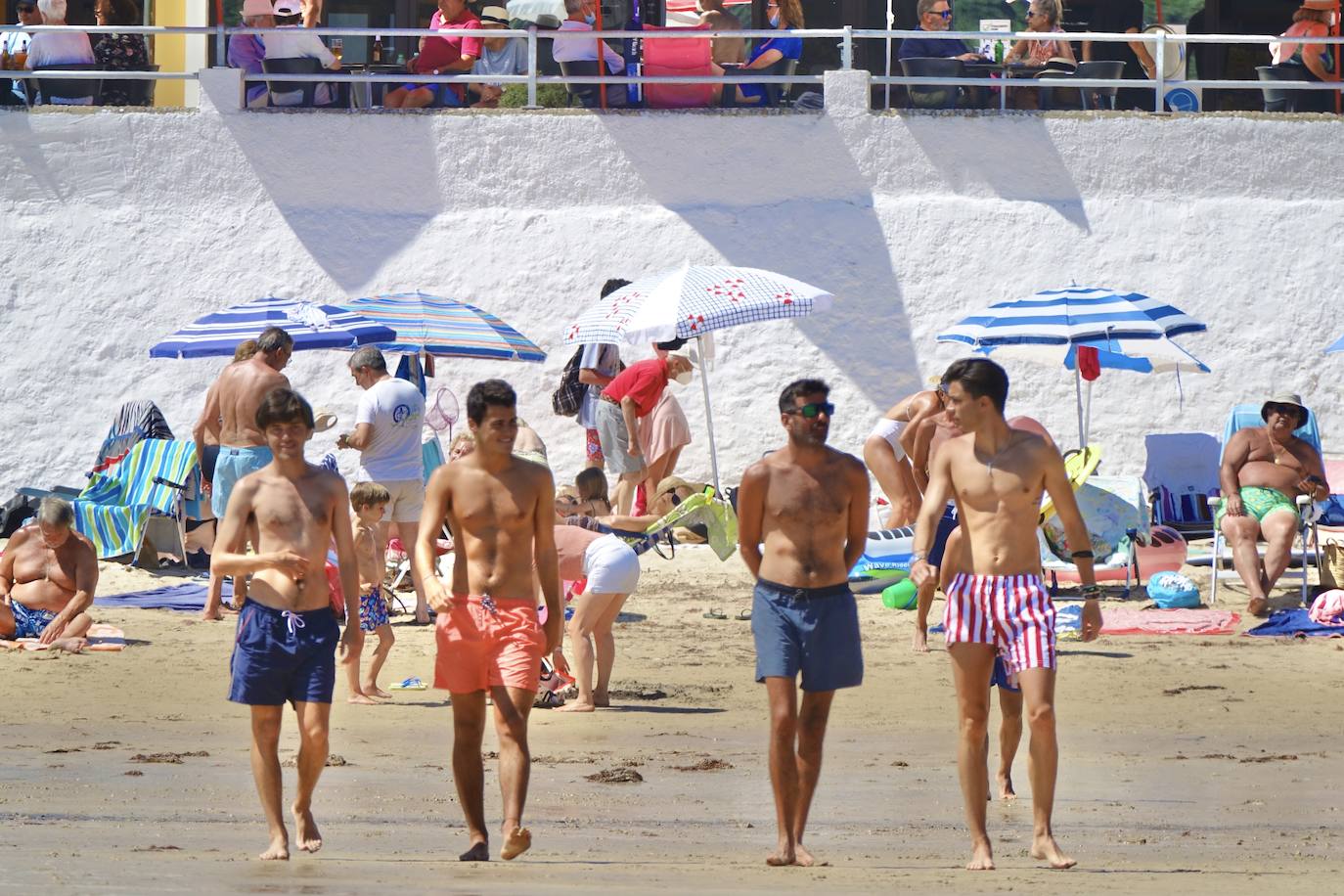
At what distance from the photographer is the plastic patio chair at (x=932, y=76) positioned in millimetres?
14891

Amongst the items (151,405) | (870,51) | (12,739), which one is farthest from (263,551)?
(870,51)

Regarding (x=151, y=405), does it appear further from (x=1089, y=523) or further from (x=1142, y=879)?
(x=1142, y=879)

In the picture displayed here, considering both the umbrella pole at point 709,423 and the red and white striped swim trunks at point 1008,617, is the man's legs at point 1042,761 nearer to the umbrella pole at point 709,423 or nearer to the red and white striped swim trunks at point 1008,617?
the red and white striped swim trunks at point 1008,617

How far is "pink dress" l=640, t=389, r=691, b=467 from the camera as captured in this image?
44.1ft

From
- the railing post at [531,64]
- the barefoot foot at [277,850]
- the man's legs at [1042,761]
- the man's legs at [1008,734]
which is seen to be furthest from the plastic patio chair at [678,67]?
the barefoot foot at [277,850]

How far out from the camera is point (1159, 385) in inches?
585

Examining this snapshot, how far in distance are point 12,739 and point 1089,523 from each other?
6868 millimetres

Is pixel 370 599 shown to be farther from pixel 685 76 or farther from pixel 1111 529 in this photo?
pixel 685 76

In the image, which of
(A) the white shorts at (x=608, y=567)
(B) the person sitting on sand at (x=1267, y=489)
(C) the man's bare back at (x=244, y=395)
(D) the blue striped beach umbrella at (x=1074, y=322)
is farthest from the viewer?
(D) the blue striped beach umbrella at (x=1074, y=322)

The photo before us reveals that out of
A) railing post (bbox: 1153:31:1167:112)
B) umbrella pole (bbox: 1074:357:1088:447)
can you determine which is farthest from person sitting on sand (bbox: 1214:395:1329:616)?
railing post (bbox: 1153:31:1167:112)

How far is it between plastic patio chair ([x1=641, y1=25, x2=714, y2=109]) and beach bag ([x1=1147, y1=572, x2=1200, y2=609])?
5.54 meters

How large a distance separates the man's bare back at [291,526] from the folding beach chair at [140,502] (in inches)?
259

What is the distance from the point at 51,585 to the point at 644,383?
14.7 feet

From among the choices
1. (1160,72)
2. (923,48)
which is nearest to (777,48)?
(923,48)
